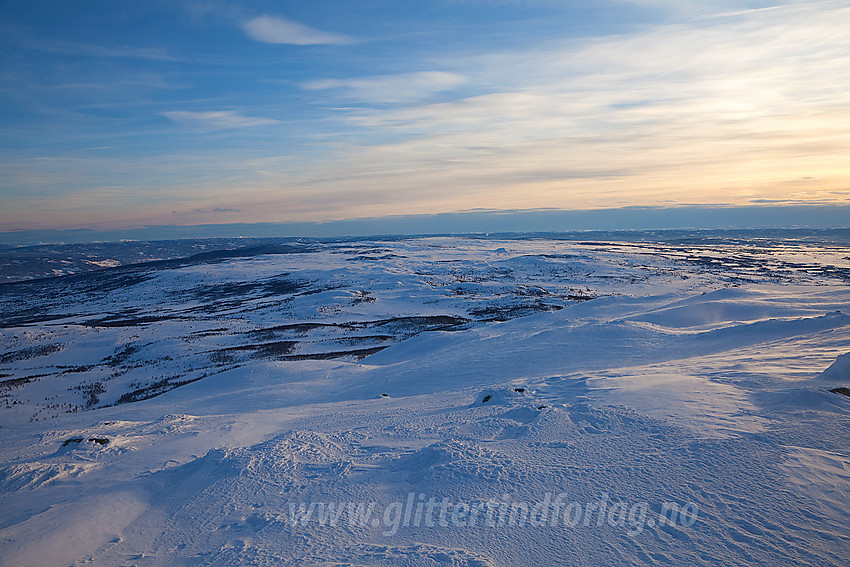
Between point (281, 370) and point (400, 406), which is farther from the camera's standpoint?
point (281, 370)

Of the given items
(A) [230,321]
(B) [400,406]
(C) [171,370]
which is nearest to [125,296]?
(A) [230,321]

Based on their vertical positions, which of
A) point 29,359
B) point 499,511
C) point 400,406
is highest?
point 499,511

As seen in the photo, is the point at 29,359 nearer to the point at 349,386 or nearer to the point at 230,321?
the point at 230,321

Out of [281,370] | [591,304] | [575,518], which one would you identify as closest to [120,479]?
[575,518]

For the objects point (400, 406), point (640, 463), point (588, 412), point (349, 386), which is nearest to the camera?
point (640, 463)

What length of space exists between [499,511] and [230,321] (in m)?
39.6

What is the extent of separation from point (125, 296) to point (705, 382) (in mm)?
77188

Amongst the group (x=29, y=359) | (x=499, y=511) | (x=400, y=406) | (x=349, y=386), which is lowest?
(x=29, y=359)

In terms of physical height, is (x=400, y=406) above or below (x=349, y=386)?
above

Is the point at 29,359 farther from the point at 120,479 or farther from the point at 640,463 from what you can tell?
the point at 640,463

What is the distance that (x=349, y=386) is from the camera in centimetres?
1680

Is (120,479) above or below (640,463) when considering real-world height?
below

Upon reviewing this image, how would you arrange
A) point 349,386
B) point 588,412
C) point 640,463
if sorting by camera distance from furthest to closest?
1. point 349,386
2. point 588,412
3. point 640,463

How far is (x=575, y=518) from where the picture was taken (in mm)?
5070
